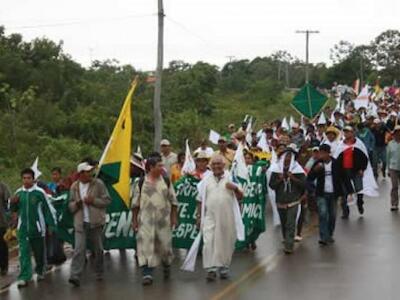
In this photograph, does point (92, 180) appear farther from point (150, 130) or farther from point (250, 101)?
point (250, 101)

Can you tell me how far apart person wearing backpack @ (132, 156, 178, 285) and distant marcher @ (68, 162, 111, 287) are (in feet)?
1.49

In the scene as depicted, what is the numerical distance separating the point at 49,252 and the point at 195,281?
2407 millimetres

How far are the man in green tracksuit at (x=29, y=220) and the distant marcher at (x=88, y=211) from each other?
1.33ft

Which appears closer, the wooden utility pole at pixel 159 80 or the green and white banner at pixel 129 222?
the green and white banner at pixel 129 222

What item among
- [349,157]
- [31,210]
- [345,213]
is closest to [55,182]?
[31,210]

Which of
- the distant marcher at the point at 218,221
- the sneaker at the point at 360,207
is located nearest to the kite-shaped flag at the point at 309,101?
the sneaker at the point at 360,207

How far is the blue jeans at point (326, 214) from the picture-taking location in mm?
12852

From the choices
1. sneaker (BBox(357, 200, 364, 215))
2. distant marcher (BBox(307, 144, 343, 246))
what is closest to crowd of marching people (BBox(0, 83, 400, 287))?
distant marcher (BBox(307, 144, 343, 246))

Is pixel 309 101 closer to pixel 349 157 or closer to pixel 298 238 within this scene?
pixel 349 157

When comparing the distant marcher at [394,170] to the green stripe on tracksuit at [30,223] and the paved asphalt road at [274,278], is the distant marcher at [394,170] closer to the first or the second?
the paved asphalt road at [274,278]

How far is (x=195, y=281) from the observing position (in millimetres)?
10500

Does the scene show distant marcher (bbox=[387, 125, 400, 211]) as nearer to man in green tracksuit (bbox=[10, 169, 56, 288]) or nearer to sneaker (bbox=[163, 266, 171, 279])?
sneaker (bbox=[163, 266, 171, 279])

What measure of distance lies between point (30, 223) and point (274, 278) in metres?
3.34

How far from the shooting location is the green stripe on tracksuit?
10.7m
